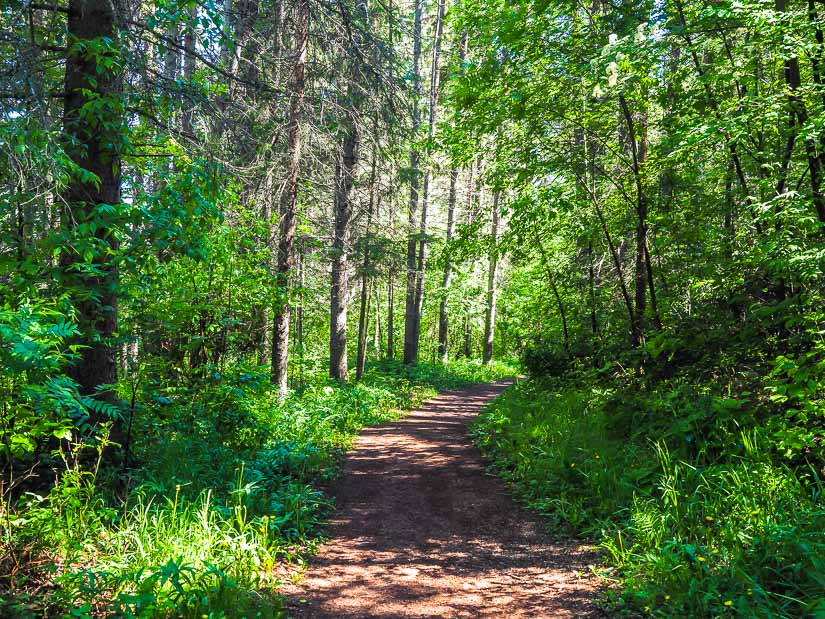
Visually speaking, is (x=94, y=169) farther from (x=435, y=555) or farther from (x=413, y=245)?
(x=413, y=245)

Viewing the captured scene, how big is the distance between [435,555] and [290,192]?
7.53 metres

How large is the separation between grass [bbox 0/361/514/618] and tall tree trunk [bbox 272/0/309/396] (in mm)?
1573

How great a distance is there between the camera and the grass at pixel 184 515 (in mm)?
3326

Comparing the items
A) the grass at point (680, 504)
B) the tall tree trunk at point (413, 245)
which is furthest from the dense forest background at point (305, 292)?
the tall tree trunk at point (413, 245)

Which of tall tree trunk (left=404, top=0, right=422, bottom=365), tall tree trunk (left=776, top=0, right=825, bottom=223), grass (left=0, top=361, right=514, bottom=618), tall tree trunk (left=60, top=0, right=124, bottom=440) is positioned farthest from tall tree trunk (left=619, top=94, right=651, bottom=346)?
tall tree trunk (left=404, top=0, right=422, bottom=365)

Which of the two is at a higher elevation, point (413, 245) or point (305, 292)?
point (413, 245)

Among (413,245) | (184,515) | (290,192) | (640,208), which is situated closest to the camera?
(184,515)

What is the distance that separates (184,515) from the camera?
14.2 ft

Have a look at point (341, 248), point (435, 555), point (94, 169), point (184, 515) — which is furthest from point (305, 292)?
point (435, 555)

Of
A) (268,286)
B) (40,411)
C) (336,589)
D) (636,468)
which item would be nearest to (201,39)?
(268,286)

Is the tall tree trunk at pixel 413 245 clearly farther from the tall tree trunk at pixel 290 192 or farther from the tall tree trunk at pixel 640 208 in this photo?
the tall tree trunk at pixel 640 208

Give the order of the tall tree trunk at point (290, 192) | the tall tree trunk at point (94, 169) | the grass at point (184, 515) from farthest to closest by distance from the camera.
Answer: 1. the tall tree trunk at point (290, 192)
2. the tall tree trunk at point (94, 169)
3. the grass at point (184, 515)

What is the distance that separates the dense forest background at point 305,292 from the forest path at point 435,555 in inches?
13.9

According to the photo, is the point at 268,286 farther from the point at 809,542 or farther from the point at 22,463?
the point at 809,542
